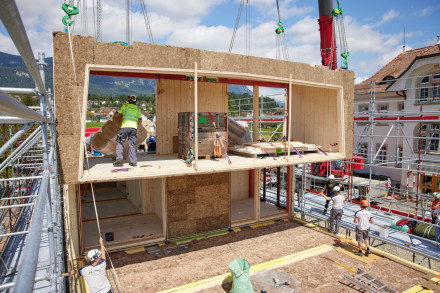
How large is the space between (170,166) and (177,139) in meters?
3.07

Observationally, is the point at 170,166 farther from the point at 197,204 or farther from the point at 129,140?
the point at 197,204

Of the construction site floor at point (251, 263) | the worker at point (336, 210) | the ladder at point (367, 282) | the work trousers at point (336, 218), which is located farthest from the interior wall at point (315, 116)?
the ladder at point (367, 282)

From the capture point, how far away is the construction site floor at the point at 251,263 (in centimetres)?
787

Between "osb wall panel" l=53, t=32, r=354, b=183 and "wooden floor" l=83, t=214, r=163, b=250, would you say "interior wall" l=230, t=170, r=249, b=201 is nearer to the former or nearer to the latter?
"wooden floor" l=83, t=214, r=163, b=250

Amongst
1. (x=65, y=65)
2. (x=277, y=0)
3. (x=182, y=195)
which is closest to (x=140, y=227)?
(x=182, y=195)

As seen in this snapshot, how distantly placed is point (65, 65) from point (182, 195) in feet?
18.7

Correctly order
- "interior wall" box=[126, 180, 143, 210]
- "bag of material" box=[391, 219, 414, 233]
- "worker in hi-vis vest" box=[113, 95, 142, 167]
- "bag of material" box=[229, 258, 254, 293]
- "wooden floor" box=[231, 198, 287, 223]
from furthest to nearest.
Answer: "interior wall" box=[126, 180, 143, 210] < "wooden floor" box=[231, 198, 287, 223] < "bag of material" box=[391, 219, 414, 233] < "worker in hi-vis vest" box=[113, 95, 142, 167] < "bag of material" box=[229, 258, 254, 293]

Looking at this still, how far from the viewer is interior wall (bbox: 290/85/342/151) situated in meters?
12.3

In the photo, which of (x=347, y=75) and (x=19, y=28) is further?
(x=347, y=75)

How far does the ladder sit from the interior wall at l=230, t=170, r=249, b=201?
293 inches

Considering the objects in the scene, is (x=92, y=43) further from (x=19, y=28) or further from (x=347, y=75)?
(x=347, y=75)

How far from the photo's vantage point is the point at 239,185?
15.0 meters

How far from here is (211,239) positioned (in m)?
10.7

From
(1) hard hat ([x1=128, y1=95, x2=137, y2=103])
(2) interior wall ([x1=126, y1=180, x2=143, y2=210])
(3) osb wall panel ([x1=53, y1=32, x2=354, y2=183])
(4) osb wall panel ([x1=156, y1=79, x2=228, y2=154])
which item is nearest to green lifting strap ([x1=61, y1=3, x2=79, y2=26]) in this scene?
(3) osb wall panel ([x1=53, y1=32, x2=354, y2=183])
